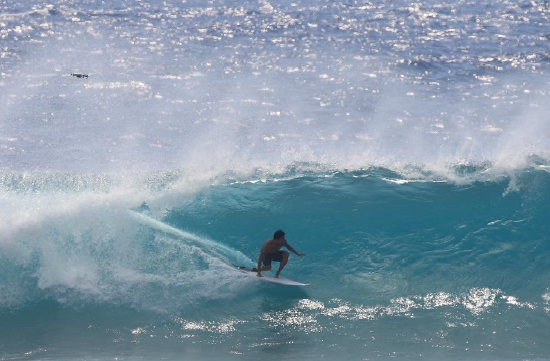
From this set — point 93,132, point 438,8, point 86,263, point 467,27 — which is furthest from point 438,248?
point 438,8

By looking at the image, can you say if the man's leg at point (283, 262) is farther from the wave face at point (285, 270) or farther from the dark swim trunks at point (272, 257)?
the wave face at point (285, 270)

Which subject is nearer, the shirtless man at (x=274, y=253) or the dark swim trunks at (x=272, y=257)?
the shirtless man at (x=274, y=253)

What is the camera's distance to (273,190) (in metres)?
17.9

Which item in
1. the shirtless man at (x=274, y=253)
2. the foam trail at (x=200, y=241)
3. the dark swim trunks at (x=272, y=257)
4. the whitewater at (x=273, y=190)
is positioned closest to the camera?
the whitewater at (x=273, y=190)

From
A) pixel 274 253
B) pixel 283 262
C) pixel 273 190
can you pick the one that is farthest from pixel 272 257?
pixel 273 190

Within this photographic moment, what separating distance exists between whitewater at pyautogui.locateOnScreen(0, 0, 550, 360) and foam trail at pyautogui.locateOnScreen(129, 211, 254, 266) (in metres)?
0.06

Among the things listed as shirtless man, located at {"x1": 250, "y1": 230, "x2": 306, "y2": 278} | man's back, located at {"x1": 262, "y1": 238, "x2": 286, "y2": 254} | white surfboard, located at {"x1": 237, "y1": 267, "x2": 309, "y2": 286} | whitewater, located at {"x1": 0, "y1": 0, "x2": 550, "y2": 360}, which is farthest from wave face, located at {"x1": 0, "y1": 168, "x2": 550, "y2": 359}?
man's back, located at {"x1": 262, "y1": 238, "x2": 286, "y2": 254}

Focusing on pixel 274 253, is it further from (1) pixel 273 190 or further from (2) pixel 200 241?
(1) pixel 273 190

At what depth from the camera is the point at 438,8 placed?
3303 centimetres

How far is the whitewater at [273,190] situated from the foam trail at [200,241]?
6 cm

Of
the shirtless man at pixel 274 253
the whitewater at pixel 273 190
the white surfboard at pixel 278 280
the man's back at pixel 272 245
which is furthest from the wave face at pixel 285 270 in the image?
the man's back at pixel 272 245

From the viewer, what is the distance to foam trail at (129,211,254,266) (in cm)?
1548

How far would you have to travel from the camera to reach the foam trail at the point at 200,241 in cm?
1548

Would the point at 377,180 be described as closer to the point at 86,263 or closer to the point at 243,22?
the point at 86,263
